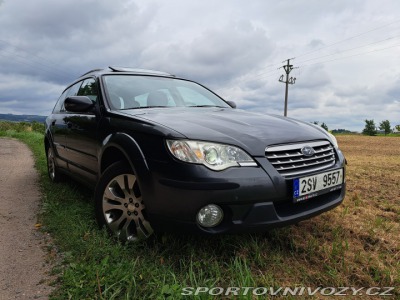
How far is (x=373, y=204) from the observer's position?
12.4ft

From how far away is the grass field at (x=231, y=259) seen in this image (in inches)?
83.8

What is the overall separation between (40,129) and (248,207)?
29.2 meters

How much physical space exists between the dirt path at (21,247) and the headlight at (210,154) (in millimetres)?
1220

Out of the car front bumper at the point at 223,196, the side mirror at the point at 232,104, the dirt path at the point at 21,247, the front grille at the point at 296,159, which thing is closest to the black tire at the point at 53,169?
the dirt path at the point at 21,247

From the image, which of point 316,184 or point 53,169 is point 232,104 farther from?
point 53,169

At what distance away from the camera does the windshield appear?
329cm

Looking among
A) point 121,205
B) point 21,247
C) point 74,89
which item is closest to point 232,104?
point 121,205

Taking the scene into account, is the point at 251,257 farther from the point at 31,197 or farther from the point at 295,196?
the point at 31,197

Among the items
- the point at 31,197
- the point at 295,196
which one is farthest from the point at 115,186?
the point at 31,197

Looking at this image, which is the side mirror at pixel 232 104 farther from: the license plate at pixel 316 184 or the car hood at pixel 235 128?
the license plate at pixel 316 184

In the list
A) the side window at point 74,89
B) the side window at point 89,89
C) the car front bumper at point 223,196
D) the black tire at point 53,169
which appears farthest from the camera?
the black tire at point 53,169

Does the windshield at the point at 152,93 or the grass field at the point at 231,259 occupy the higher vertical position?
the windshield at the point at 152,93

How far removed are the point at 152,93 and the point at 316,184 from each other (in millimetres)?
1902

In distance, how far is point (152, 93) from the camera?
3.54m
